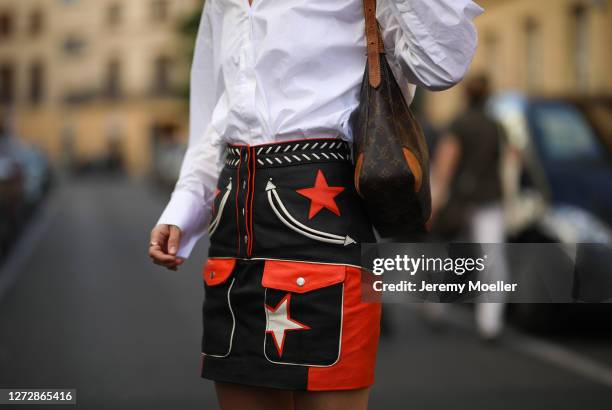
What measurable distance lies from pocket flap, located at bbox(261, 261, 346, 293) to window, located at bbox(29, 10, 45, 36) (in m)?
32.4

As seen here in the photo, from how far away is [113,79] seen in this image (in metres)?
62.9

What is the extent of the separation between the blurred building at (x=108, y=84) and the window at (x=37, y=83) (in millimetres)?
45

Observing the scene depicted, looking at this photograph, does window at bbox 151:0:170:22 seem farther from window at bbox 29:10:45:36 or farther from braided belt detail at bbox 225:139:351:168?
braided belt detail at bbox 225:139:351:168

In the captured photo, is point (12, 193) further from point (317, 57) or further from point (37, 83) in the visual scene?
point (37, 83)

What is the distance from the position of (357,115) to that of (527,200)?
19.1 ft

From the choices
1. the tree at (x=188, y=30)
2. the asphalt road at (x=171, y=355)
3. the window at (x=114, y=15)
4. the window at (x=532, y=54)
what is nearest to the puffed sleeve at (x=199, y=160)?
the asphalt road at (x=171, y=355)

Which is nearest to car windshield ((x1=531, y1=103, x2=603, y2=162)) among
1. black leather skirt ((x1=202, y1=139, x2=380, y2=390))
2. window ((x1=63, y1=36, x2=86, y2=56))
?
black leather skirt ((x1=202, y1=139, x2=380, y2=390))

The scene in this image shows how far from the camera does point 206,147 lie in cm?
241

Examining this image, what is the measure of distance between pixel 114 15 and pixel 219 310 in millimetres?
55794

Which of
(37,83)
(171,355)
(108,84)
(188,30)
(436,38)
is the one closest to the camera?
(436,38)

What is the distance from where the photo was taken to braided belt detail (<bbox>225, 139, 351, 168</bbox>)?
82.4 inches

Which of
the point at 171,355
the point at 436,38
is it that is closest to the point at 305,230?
the point at 436,38

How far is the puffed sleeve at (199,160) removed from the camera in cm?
237

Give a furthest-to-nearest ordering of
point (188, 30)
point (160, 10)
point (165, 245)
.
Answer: point (160, 10) < point (188, 30) < point (165, 245)
